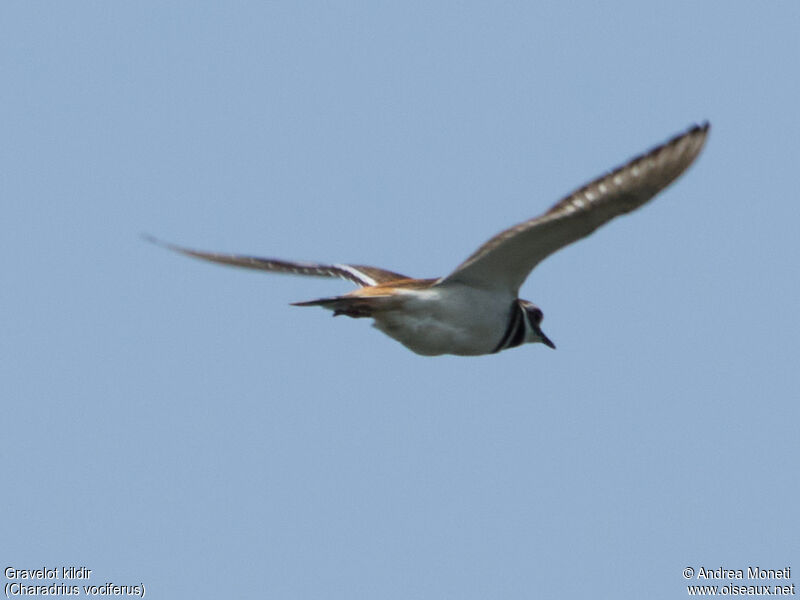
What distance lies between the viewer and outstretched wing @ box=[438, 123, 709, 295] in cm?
941

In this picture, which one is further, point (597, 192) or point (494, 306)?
point (494, 306)

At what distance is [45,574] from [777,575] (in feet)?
20.6

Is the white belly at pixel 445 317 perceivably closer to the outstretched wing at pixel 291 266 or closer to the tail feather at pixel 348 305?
the tail feather at pixel 348 305

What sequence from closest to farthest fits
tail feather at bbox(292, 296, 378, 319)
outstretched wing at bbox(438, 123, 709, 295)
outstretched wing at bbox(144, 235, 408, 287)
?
outstretched wing at bbox(438, 123, 709, 295)
tail feather at bbox(292, 296, 378, 319)
outstretched wing at bbox(144, 235, 408, 287)

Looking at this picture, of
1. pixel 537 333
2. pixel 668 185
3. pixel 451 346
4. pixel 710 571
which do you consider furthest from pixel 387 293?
pixel 710 571

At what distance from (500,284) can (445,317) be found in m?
0.51

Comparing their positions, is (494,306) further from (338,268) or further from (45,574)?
(45,574)

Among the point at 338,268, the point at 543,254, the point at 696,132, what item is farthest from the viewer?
the point at 338,268

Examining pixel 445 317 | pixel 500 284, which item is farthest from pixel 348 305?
pixel 500 284

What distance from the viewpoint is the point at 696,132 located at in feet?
30.7

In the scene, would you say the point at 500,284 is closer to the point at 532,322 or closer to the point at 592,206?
the point at 532,322

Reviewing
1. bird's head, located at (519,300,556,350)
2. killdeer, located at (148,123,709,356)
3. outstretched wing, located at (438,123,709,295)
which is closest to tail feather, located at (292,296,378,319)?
killdeer, located at (148,123,709,356)

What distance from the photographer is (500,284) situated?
36.5 feet

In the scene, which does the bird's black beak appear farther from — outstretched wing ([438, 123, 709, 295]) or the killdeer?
outstretched wing ([438, 123, 709, 295])
